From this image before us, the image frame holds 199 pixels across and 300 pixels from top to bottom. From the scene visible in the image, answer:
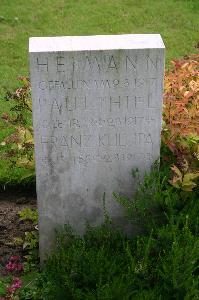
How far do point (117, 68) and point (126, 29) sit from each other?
5109mm

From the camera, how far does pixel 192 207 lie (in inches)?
164

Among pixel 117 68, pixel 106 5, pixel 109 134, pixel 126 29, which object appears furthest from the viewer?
pixel 106 5

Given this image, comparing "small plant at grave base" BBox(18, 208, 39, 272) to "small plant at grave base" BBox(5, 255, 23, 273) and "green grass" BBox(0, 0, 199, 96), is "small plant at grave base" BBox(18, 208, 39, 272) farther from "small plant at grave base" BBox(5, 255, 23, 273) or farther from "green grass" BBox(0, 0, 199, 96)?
"green grass" BBox(0, 0, 199, 96)

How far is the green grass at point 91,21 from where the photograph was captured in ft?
27.5

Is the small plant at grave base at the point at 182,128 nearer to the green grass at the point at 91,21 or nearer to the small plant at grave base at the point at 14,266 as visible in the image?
the small plant at grave base at the point at 14,266

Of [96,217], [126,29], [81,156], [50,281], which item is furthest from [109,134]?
[126,29]

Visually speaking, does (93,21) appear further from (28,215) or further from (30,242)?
(30,242)

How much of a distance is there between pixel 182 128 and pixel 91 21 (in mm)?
5111

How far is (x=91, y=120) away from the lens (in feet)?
13.6

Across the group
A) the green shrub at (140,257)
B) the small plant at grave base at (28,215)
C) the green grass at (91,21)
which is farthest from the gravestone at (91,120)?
the green grass at (91,21)

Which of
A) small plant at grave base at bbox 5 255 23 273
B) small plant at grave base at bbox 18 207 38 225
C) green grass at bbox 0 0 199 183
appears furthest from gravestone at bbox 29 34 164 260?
green grass at bbox 0 0 199 183

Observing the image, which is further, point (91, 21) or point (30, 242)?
point (91, 21)

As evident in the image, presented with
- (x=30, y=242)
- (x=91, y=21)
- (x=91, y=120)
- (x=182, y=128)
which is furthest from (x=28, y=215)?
(x=91, y=21)

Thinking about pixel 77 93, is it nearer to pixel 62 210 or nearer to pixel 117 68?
pixel 117 68
